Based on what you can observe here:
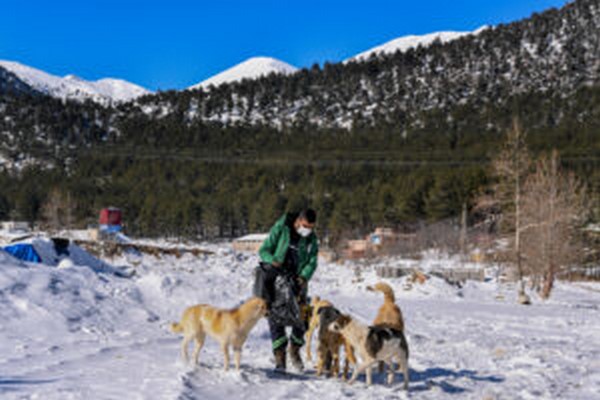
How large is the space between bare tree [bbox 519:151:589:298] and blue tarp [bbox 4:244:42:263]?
16.8 metres

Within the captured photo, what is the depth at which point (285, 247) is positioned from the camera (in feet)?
18.3

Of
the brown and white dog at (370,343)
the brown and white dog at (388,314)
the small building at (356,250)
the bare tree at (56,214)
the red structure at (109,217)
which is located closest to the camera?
the brown and white dog at (370,343)

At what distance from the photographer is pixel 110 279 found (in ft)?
35.3

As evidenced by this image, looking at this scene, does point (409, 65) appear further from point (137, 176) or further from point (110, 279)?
point (110, 279)

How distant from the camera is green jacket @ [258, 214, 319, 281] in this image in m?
5.58

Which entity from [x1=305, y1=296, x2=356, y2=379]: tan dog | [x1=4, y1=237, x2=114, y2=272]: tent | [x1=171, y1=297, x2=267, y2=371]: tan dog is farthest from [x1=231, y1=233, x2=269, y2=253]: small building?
[x1=171, y1=297, x2=267, y2=371]: tan dog

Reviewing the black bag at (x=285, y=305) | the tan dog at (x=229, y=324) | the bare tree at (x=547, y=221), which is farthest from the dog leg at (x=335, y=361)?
the bare tree at (x=547, y=221)

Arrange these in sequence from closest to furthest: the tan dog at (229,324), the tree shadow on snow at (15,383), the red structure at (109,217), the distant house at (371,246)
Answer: the tree shadow on snow at (15,383) → the tan dog at (229,324) → the distant house at (371,246) → the red structure at (109,217)

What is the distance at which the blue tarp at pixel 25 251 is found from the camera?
16.0m

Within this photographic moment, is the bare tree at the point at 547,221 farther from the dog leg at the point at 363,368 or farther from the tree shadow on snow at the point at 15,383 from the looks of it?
the tree shadow on snow at the point at 15,383

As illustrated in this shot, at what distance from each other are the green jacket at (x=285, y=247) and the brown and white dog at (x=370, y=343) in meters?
0.79

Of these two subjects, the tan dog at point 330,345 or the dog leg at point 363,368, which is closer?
the dog leg at point 363,368

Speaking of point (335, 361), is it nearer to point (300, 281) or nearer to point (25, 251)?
point (300, 281)

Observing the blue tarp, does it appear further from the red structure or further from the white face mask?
the red structure
